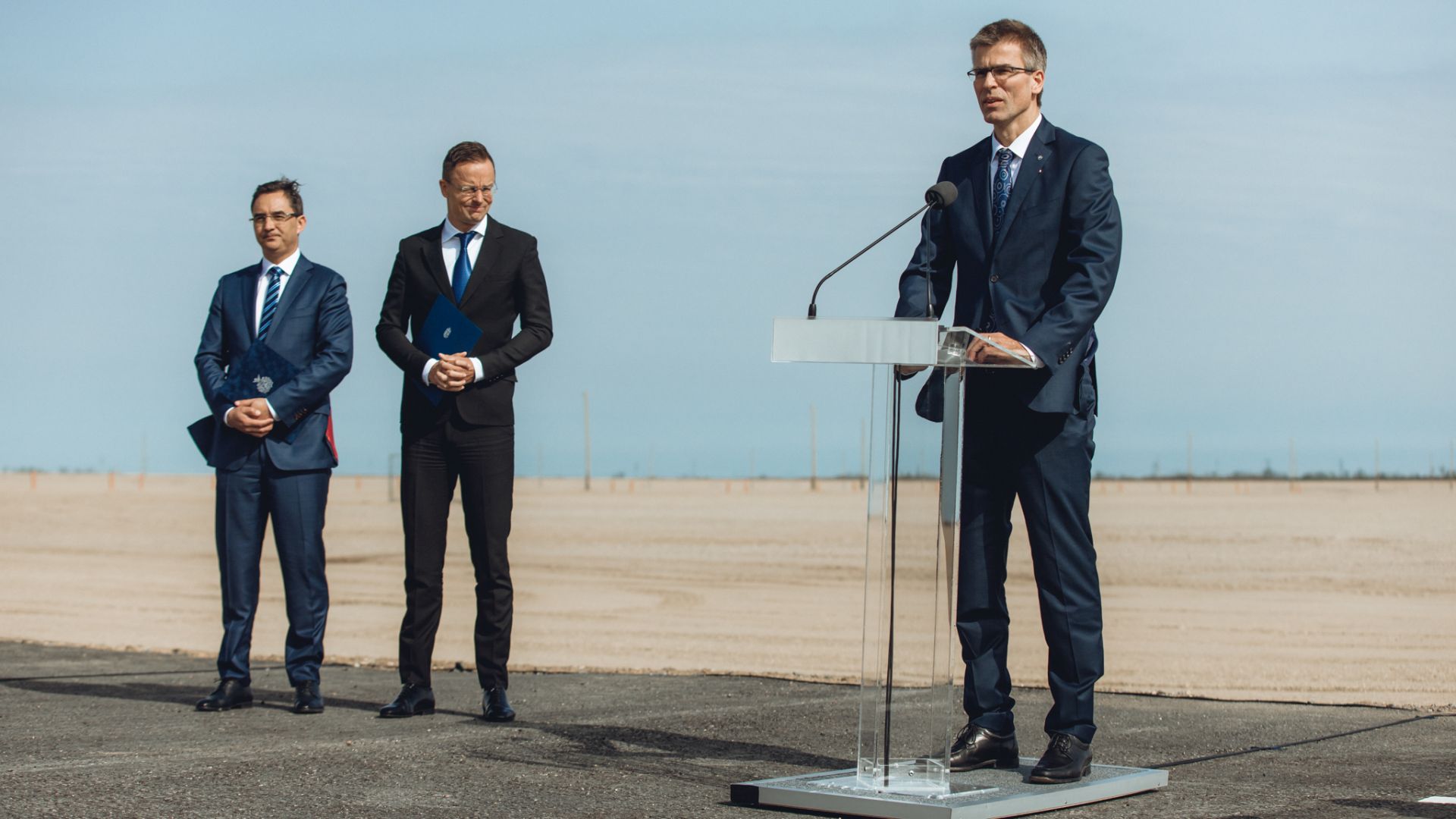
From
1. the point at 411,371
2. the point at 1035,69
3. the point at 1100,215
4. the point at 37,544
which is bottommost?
the point at 37,544

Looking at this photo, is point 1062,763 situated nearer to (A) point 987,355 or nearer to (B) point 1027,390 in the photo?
(B) point 1027,390

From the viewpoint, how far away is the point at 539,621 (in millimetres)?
12961

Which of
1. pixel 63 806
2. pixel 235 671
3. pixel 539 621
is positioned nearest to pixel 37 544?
pixel 539 621

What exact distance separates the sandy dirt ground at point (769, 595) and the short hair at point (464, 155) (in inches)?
85.5

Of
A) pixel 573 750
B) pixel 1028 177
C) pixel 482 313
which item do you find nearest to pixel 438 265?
pixel 482 313

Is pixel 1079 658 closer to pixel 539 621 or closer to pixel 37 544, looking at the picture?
pixel 539 621

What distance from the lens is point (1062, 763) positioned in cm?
443

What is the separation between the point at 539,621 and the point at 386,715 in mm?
7034

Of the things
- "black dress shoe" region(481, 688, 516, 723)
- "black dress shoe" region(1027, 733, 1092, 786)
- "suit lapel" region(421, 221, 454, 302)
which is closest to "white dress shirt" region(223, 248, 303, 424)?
"suit lapel" region(421, 221, 454, 302)

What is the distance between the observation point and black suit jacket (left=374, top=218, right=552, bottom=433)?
6.07 m

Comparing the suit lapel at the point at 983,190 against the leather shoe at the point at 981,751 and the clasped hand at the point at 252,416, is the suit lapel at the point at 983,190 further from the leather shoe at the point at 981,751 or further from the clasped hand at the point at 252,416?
the clasped hand at the point at 252,416

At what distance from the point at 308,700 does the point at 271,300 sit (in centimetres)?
156

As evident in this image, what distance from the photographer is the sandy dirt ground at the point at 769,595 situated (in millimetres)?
9938

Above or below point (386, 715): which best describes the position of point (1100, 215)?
above
